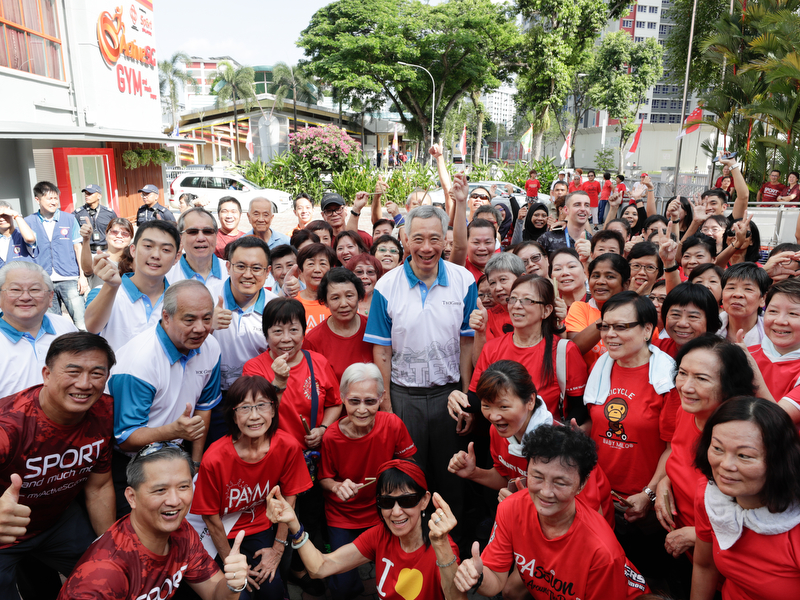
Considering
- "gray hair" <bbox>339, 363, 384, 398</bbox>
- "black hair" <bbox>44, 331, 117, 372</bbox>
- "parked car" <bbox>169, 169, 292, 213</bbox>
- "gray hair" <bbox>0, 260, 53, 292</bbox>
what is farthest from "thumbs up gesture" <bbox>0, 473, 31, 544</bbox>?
"parked car" <bbox>169, 169, 292, 213</bbox>

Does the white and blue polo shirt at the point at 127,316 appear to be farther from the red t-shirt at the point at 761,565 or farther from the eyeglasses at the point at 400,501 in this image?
the red t-shirt at the point at 761,565

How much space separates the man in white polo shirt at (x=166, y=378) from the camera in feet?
9.27

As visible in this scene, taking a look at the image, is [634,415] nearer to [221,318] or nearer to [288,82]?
[221,318]

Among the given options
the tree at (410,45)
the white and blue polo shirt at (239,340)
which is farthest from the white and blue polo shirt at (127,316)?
the tree at (410,45)

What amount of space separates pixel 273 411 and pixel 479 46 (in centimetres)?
3473

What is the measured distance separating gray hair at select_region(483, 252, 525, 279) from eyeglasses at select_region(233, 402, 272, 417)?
1.87m

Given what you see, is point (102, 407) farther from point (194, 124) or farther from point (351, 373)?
point (194, 124)

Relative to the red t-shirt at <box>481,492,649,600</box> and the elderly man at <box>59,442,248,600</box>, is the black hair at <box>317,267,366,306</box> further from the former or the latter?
the red t-shirt at <box>481,492,649,600</box>

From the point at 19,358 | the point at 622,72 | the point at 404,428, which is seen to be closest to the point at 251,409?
the point at 404,428

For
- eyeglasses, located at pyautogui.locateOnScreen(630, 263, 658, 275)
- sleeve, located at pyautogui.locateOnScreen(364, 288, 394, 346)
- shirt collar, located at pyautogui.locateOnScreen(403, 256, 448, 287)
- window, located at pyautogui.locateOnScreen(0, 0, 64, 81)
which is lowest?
sleeve, located at pyautogui.locateOnScreen(364, 288, 394, 346)

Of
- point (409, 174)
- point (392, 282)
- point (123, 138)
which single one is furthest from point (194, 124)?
point (392, 282)

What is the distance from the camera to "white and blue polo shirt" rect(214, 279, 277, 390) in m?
3.73

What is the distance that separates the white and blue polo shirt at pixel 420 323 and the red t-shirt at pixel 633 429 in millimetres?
1049

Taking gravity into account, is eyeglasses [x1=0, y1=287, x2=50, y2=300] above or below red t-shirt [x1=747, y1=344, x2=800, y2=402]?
above
